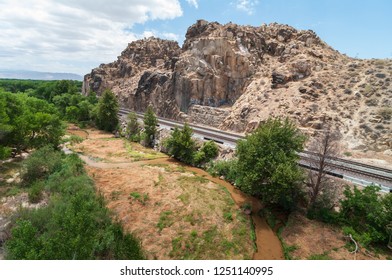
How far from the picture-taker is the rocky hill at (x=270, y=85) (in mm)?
38094

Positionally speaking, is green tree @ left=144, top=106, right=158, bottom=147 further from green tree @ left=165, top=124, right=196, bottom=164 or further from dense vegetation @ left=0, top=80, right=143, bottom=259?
dense vegetation @ left=0, top=80, right=143, bottom=259

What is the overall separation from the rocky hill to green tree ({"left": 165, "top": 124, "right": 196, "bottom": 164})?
13.1m

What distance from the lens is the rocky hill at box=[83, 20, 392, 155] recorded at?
38094 millimetres

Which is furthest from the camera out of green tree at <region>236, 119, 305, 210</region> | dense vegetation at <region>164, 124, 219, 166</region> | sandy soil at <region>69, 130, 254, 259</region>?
dense vegetation at <region>164, 124, 219, 166</region>

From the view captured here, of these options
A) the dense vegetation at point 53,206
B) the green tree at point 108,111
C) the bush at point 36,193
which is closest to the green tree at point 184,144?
the dense vegetation at point 53,206

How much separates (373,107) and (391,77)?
8209 mm

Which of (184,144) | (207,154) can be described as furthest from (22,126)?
(207,154)

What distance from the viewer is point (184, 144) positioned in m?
36.3

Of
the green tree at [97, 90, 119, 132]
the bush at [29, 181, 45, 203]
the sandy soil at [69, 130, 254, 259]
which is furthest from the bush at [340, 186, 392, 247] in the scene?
the green tree at [97, 90, 119, 132]

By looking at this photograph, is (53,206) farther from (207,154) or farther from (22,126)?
(207,154)

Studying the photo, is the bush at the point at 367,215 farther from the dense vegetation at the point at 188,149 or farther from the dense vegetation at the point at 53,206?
the dense vegetation at the point at 188,149

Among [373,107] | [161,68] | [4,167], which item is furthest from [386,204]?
[161,68]

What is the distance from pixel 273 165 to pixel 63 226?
1628 centimetres

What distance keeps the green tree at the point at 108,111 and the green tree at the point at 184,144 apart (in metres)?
25.6
